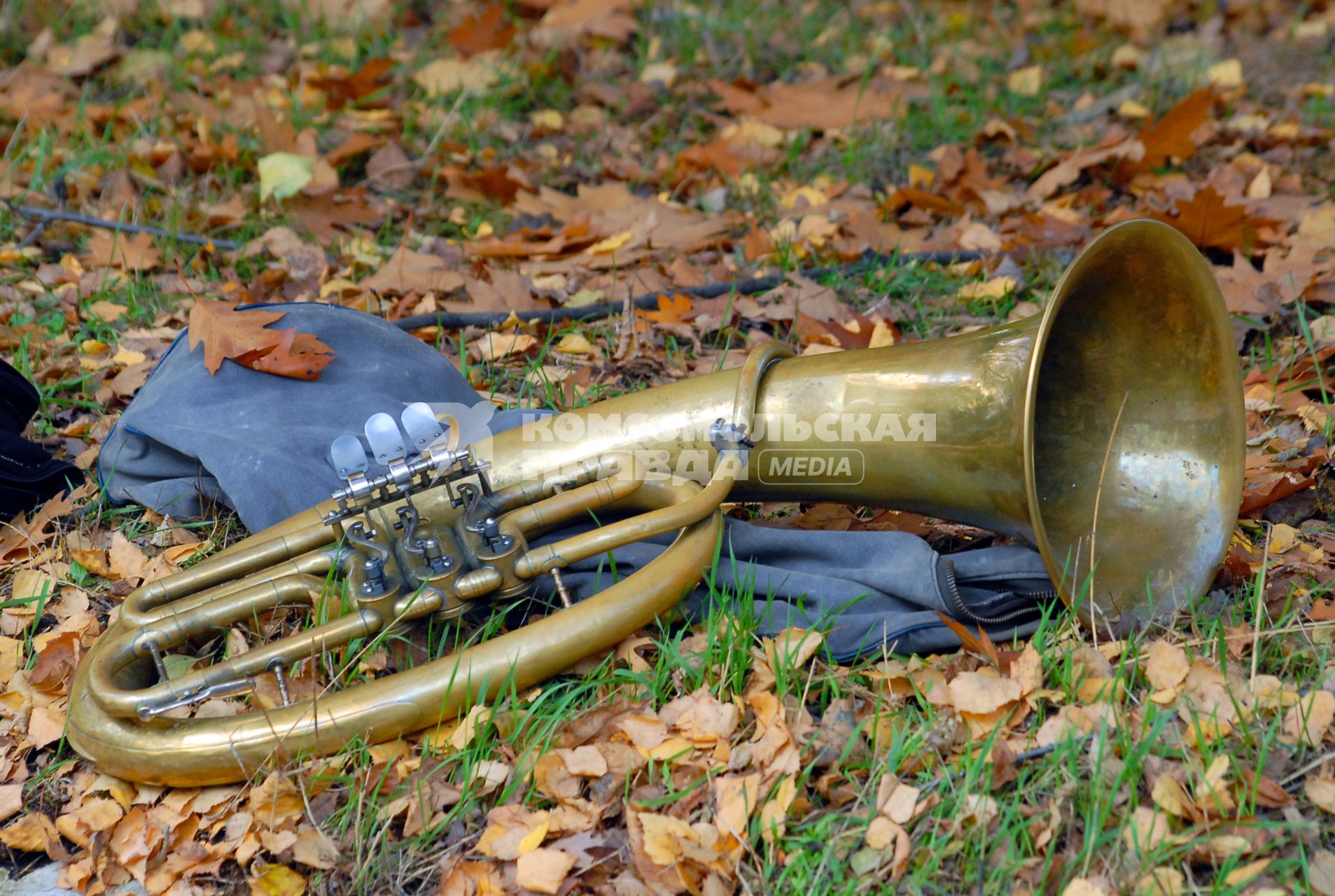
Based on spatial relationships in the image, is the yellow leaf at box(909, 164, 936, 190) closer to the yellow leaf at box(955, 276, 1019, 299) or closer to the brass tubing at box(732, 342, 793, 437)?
the yellow leaf at box(955, 276, 1019, 299)

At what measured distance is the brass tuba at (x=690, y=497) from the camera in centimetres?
207

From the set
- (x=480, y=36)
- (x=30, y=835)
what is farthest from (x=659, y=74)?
(x=30, y=835)

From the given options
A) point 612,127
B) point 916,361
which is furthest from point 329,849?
point 612,127

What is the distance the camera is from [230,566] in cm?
223

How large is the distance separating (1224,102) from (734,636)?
3746mm

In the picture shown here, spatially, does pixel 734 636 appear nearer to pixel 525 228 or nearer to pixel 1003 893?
pixel 1003 893

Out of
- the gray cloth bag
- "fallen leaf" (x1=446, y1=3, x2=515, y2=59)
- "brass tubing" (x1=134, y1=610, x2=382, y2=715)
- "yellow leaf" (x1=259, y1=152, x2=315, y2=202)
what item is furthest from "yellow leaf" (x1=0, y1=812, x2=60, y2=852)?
"fallen leaf" (x1=446, y1=3, x2=515, y2=59)

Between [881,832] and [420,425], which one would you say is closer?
[881,832]

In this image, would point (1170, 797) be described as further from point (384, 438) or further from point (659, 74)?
point (659, 74)

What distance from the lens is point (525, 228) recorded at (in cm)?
390

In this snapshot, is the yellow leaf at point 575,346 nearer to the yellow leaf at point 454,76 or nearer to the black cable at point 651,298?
the black cable at point 651,298

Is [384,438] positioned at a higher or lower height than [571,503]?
higher

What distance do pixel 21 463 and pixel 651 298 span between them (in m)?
1.78

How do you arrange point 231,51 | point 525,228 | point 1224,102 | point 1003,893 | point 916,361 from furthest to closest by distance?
point 231,51 → point 1224,102 → point 525,228 → point 916,361 → point 1003,893
